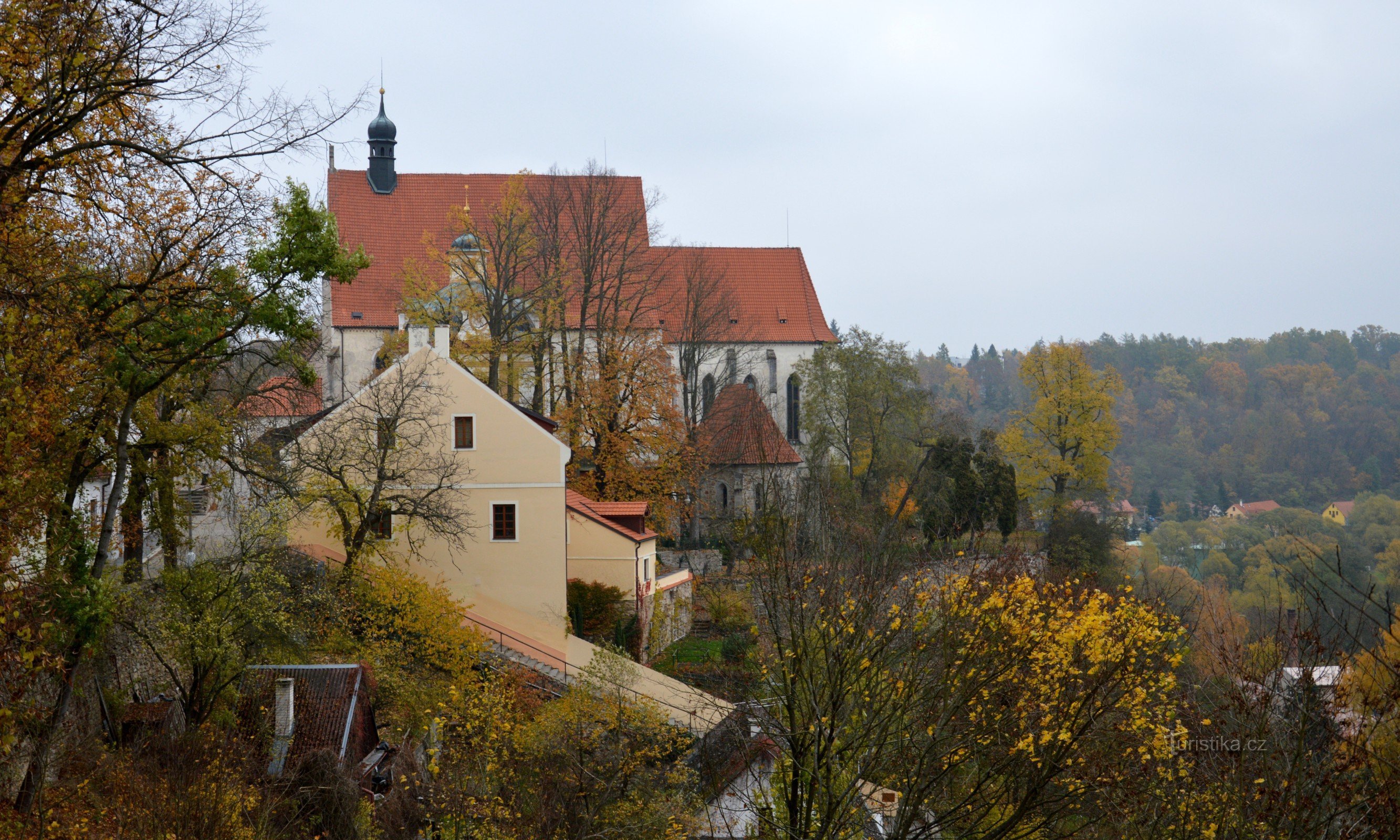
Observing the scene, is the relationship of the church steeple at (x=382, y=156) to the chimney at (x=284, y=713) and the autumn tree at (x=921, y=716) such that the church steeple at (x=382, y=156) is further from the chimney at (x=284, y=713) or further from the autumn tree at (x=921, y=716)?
the autumn tree at (x=921, y=716)

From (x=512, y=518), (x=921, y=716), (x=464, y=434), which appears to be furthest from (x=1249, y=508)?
(x=921, y=716)

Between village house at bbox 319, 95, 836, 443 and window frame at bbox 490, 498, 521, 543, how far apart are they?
13329 mm

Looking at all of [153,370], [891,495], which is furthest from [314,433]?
[891,495]

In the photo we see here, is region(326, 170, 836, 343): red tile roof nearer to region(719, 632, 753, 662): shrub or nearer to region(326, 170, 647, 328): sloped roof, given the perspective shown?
region(326, 170, 647, 328): sloped roof

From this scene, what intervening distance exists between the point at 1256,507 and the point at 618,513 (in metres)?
69.4

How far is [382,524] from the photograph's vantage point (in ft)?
83.9

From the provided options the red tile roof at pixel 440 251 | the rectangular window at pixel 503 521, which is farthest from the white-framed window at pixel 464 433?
the red tile roof at pixel 440 251

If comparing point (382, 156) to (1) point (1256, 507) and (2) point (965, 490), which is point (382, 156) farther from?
(1) point (1256, 507)

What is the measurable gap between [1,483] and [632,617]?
2132cm

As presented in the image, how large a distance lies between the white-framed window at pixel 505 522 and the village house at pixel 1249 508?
6056cm

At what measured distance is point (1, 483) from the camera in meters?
8.57

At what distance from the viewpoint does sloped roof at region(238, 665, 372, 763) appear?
55.0 ft

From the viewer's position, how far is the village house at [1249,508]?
254 feet

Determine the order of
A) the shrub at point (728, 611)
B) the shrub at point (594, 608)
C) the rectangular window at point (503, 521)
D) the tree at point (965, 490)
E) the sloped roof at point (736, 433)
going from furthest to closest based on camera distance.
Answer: the sloped roof at point (736, 433) → the tree at point (965, 490) → the shrub at point (728, 611) → the shrub at point (594, 608) → the rectangular window at point (503, 521)
